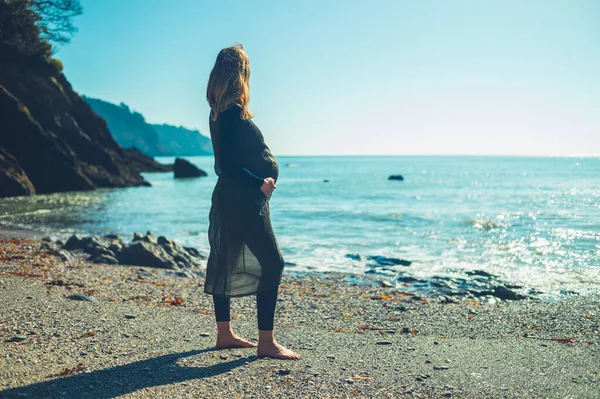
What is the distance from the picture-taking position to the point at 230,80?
3.99 meters

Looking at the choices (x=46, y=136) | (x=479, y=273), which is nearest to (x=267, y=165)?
(x=479, y=273)

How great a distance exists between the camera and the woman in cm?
401

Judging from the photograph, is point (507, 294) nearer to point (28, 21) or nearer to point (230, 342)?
point (230, 342)

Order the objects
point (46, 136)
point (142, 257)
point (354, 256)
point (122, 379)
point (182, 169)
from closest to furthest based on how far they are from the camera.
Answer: point (122, 379)
point (142, 257)
point (354, 256)
point (46, 136)
point (182, 169)

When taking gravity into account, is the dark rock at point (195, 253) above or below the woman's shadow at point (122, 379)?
below

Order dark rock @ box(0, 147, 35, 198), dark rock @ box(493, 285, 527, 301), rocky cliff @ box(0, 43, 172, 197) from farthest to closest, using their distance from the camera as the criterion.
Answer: rocky cliff @ box(0, 43, 172, 197), dark rock @ box(0, 147, 35, 198), dark rock @ box(493, 285, 527, 301)

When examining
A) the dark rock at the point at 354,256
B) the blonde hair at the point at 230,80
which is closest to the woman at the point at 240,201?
the blonde hair at the point at 230,80

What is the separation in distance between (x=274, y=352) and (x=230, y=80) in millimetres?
→ 2245

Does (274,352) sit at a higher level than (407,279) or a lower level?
higher

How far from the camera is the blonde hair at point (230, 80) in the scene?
3984 mm

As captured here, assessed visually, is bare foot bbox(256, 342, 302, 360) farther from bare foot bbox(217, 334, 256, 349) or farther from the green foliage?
the green foliage

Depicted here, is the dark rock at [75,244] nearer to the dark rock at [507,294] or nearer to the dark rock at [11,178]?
the dark rock at [507,294]

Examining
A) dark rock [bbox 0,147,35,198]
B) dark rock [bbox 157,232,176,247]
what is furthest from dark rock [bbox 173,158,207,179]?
dark rock [bbox 157,232,176,247]

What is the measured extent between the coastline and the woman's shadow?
0.01 m
